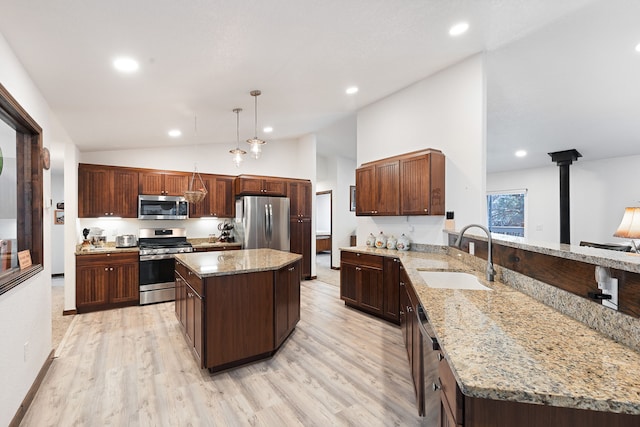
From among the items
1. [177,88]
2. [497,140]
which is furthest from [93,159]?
[497,140]

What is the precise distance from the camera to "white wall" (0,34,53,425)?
1775mm

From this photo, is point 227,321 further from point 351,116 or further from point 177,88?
point 351,116

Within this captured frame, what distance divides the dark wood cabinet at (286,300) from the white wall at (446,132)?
1.71 meters

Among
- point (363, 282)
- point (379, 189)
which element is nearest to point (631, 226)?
point (379, 189)

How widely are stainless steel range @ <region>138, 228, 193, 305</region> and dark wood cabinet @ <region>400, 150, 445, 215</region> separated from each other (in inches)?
141

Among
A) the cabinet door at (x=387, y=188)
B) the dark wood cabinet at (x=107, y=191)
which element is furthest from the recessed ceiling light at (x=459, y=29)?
the dark wood cabinet at (x=107, y=191)

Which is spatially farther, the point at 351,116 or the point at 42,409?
the point at 351,116

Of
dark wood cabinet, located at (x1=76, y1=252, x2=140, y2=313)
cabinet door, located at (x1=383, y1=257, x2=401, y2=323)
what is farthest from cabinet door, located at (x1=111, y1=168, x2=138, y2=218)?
cabinet door, located at (x1=383, y1=257, x2=401, y2=323)

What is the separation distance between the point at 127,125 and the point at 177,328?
2.57 metres

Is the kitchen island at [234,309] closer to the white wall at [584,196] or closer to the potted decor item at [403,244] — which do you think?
the potted decor item at [403,244]

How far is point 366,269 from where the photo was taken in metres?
3.93

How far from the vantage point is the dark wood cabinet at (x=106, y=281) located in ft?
13.6

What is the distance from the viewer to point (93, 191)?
4516mm

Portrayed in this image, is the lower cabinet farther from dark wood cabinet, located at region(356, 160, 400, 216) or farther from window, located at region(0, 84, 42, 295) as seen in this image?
→ window, located at region(0, 84, 42, 295)
